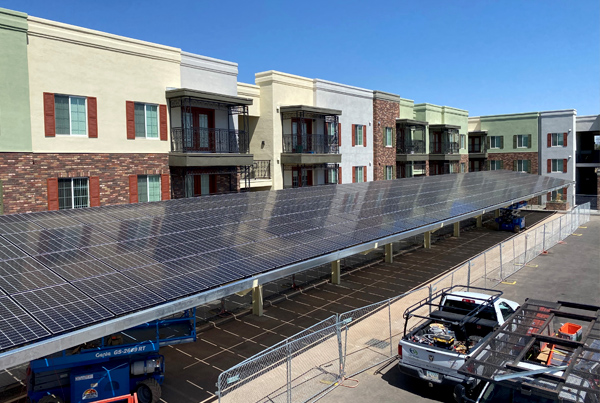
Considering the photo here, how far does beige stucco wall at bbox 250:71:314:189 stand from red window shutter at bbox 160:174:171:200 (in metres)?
9.13

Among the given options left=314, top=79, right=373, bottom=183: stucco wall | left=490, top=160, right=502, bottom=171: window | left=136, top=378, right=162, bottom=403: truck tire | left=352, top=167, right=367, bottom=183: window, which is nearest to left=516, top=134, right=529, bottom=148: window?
left=490, top=160, right=502, bottom=171: window

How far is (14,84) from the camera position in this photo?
64.7 feet

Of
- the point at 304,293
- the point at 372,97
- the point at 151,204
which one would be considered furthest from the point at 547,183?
the point at 151,204

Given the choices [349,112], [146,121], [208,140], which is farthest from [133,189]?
[349,112]

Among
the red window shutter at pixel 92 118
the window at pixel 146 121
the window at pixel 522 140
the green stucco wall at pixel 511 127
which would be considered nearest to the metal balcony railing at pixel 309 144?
the window at pixel 146 121

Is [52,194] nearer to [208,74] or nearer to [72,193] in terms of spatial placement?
[72,193]

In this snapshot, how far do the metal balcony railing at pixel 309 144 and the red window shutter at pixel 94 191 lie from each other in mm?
14141

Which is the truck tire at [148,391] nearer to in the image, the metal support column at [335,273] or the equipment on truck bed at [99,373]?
the equipment on truck bed at [99,373]

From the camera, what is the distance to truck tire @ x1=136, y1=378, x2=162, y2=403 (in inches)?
424

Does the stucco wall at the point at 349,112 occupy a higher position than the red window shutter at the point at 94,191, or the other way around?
the stucco wall at the point at 349,112

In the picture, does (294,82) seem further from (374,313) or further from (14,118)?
(374,313)

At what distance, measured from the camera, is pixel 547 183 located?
142 ft

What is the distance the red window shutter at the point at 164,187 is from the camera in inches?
993

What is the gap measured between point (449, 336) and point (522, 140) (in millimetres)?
55923
